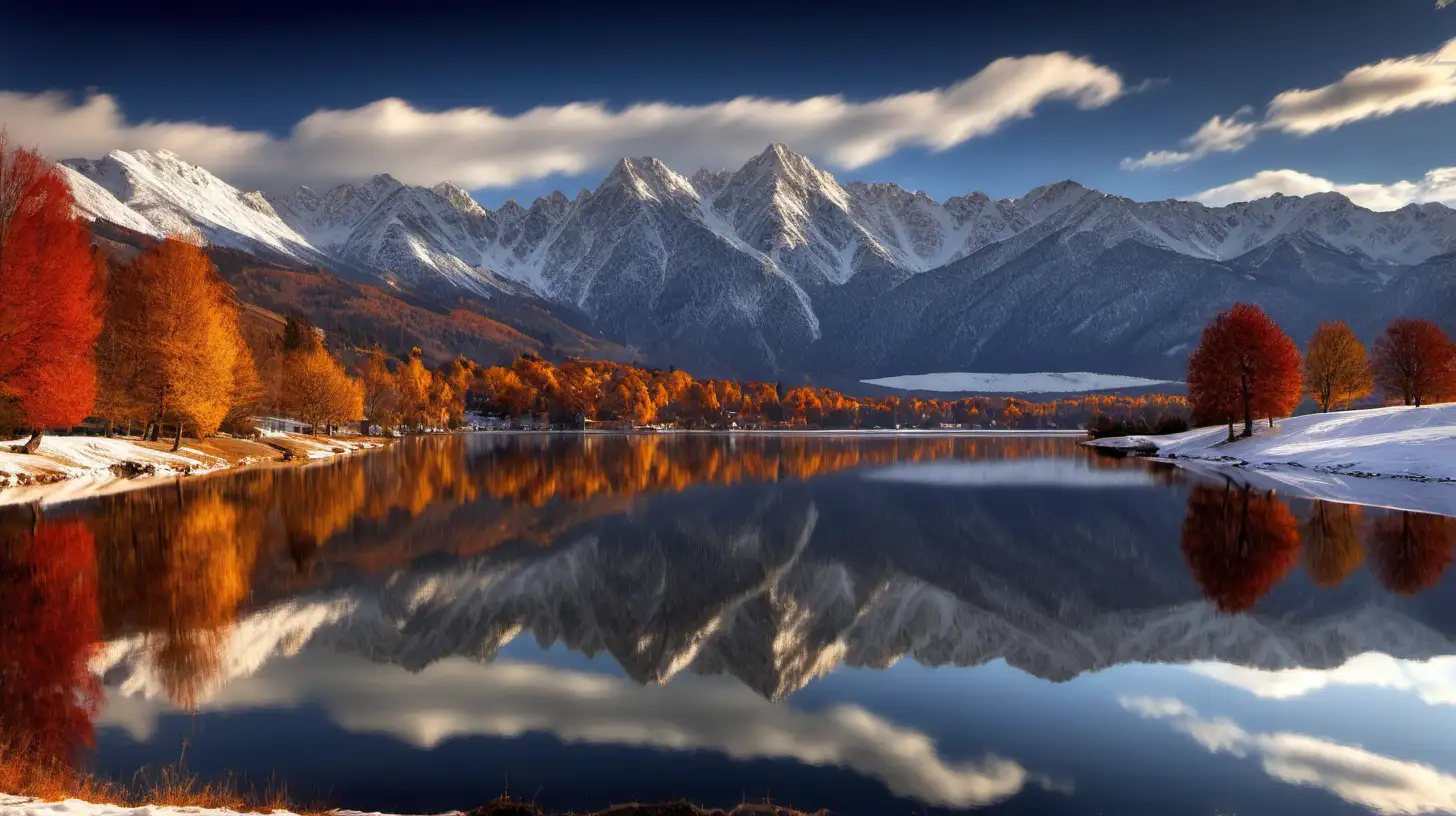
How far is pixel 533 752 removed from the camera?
11.7 meters

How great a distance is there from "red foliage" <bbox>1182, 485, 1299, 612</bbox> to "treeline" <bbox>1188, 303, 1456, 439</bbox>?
43616 millimetres

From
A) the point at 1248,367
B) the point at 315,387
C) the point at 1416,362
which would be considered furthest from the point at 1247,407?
the point at 315,387

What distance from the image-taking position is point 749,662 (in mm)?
16094

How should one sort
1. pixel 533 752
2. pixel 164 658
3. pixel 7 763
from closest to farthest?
pixel 7 763 → pixel 533 752 → pixel 164 658

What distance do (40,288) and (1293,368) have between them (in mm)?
96696

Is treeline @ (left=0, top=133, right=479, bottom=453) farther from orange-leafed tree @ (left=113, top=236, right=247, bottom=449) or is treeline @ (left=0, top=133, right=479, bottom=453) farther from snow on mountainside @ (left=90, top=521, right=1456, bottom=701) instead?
snow on mountainside @ (left=90, top=521, right=1456, bottom=701)

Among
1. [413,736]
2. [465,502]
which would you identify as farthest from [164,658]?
[465,502]

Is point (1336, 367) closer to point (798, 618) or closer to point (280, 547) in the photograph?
point (798, 618)

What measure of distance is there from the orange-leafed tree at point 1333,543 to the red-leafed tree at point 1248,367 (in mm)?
46456

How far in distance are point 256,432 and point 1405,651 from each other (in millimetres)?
92190

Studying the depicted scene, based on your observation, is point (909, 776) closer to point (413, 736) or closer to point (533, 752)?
point (533, 752)

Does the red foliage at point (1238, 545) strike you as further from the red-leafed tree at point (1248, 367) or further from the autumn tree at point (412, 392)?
the autumn tree at point (412, 392)

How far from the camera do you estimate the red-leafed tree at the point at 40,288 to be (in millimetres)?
Answer: 43344

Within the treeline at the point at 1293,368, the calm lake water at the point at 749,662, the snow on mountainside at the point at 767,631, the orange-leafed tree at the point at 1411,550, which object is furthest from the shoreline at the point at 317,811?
the treeline at the point at 1293,368
